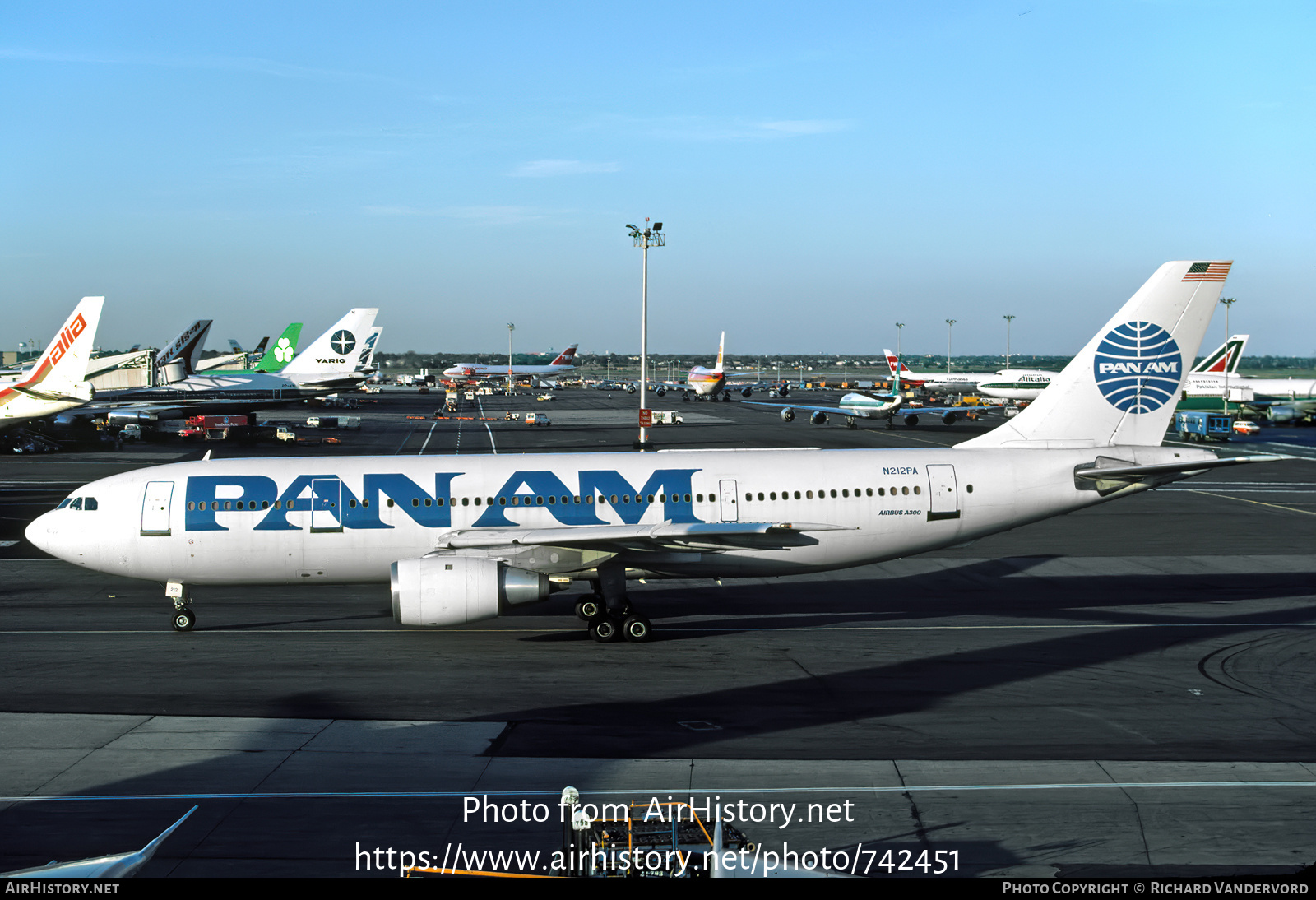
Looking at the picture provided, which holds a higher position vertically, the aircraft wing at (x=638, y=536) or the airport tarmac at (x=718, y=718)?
the aircraft wing at (x=638, y=536)

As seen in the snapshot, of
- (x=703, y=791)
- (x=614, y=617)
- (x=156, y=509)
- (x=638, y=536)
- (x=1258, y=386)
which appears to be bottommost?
Answer: (x=703, y=791)

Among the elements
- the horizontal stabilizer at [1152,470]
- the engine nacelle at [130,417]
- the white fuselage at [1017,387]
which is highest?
the white fuselage at [1017,387]

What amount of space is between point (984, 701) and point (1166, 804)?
207 inches

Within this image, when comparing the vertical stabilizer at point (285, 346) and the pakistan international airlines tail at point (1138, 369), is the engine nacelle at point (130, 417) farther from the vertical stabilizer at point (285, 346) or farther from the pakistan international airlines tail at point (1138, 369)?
the pakistan international airlines tail at point (1138, 369)

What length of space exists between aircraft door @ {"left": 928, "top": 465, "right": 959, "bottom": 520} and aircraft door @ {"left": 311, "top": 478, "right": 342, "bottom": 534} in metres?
15.5

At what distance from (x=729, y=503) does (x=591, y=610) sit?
460cm

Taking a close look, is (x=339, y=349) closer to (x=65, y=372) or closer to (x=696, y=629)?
(x=65, y=372)

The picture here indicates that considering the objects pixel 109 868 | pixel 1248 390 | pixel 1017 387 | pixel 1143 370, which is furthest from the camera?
pixel 1017 387

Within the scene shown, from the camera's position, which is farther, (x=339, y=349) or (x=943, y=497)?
(x=339, y=349)

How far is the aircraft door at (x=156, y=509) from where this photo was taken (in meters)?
25.6

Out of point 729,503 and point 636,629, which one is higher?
point 729,503

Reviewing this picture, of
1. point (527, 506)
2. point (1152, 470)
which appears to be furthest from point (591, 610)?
point (1152, 470)

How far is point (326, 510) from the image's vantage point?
84.5 ft

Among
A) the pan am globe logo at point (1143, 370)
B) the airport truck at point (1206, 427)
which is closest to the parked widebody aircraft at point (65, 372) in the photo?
the pan am globe logo at point (1143, 370)
